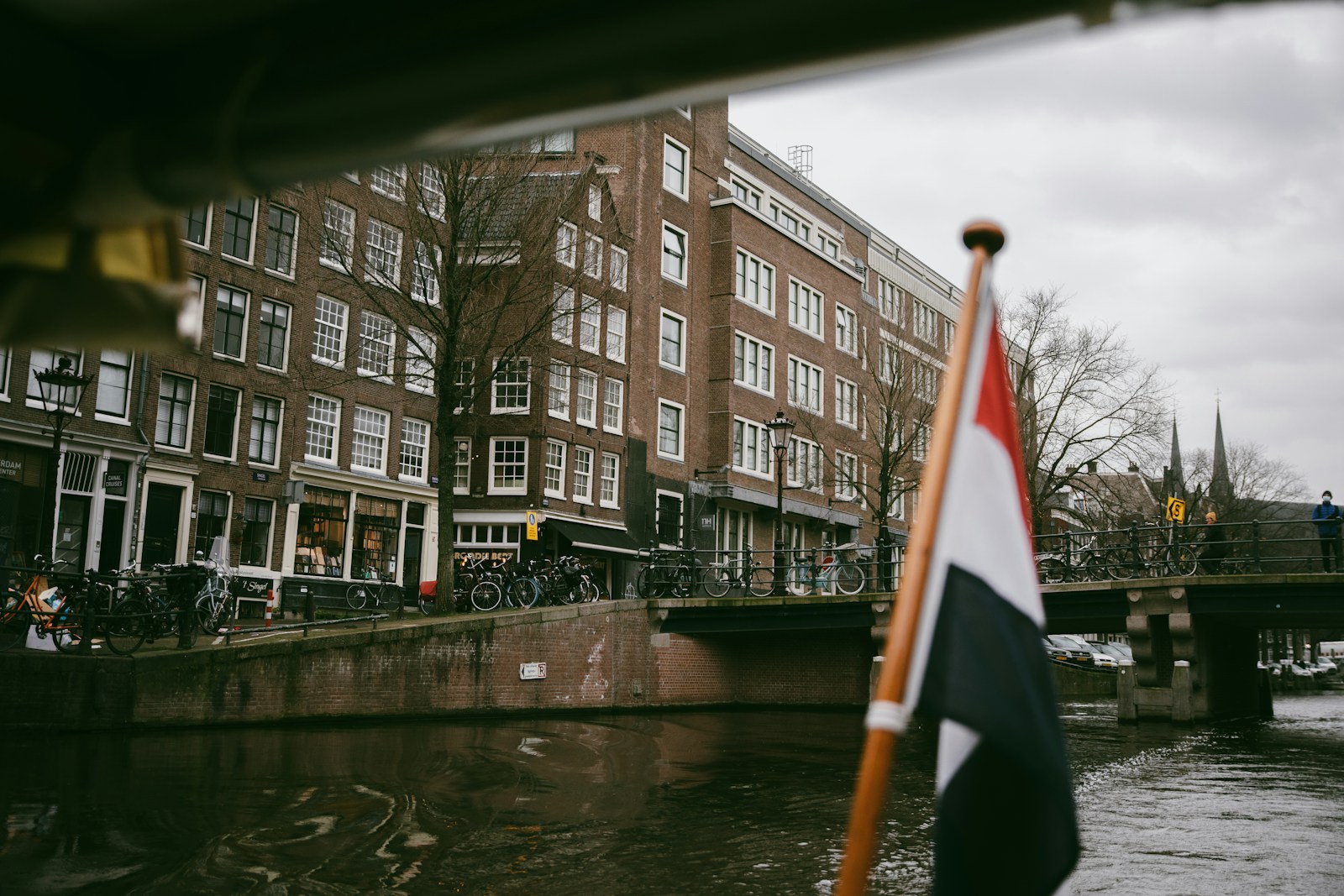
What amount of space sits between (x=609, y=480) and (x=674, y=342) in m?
6.25

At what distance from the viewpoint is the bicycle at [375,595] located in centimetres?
2864

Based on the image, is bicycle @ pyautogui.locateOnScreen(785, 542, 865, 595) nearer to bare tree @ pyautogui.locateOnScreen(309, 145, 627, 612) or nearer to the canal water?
bare tree @ pyautogui.locateOnScreen(309, 145, 627, 612)

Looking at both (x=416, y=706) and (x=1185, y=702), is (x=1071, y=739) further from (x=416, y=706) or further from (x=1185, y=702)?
(x=416, y=706)

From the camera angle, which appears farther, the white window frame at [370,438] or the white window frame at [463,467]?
the white window frame at [463,467]

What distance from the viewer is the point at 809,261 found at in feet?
155

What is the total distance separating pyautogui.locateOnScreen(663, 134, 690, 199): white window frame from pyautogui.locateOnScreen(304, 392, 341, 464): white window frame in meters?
15.2

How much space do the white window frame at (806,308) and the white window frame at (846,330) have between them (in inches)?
51.6

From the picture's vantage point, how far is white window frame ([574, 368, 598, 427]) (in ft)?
118

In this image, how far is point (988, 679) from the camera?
9.76ft

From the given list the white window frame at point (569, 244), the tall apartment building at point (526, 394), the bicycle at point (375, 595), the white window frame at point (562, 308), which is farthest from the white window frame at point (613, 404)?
the bicycle at point (375, 595)

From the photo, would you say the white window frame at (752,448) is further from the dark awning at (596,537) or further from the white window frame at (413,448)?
the white window frame at (413,448)

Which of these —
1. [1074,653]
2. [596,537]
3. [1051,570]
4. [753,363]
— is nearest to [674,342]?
[753,363]

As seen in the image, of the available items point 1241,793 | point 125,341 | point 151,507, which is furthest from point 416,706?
point 125,341

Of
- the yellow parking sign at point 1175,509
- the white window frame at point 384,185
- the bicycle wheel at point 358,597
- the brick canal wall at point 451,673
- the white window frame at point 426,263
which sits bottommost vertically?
the brick canal wall at point 451,673
